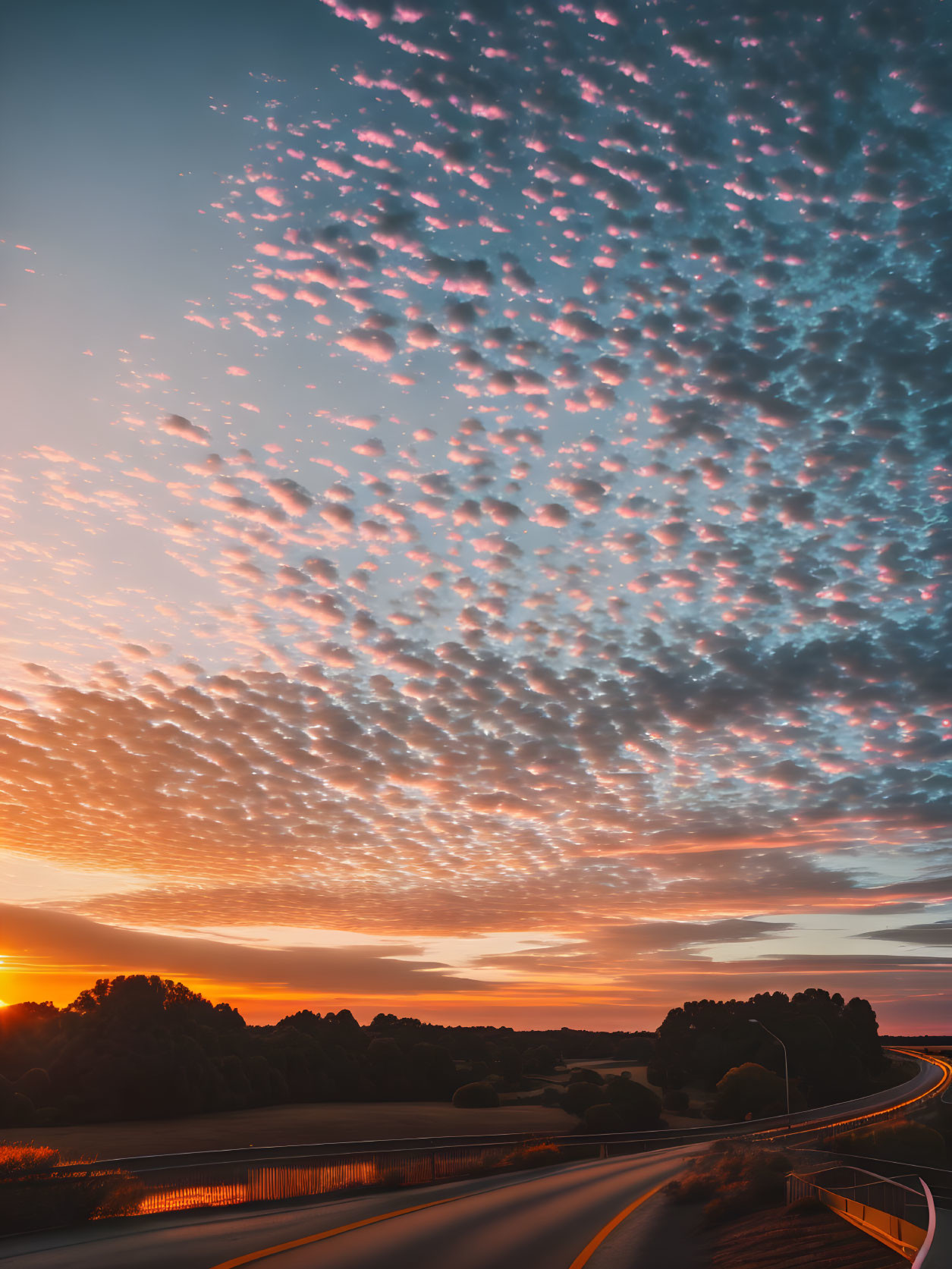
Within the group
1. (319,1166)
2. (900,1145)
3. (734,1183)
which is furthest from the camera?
(900,1145)

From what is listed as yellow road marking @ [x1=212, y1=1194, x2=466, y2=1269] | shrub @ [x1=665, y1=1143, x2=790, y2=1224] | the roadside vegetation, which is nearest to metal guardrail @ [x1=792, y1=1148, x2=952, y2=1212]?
shrub @ [x1=665, y1=1143, x2=790, y2=1224]

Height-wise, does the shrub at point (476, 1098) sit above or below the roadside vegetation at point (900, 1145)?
above

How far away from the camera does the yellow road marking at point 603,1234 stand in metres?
14.3

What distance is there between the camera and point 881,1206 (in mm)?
15344

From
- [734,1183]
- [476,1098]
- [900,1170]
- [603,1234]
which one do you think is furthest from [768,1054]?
[603,1234]

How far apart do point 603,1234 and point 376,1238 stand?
5.05m

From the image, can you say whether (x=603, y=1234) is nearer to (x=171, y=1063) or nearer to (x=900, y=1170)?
(x=900, y=1170)

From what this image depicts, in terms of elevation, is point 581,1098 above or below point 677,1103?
above

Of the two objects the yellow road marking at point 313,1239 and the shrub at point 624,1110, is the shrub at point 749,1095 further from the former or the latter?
the yellow road marking at point 313,1239

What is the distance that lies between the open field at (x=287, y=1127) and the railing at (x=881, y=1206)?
35.3m

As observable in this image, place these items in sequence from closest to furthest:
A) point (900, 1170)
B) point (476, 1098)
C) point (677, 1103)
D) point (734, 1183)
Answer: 1. point (734, 1183)
2. point (900, 1170)
3. point (476, 1098)
4. point (677, 1103)

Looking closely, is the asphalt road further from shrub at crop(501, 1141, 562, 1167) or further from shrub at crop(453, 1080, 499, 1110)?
shrub at crop(453, 1080, 499, 1110)

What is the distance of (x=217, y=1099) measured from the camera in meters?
77.6


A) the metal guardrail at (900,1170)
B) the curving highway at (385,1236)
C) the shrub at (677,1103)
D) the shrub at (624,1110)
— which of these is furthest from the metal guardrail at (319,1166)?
the shrub at (677,1103)
